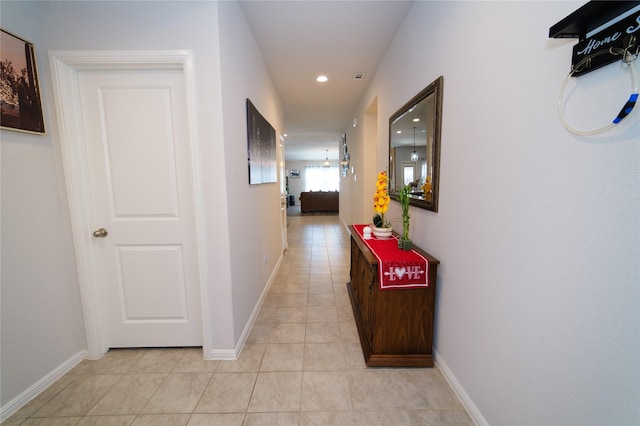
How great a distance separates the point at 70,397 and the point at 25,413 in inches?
7.3

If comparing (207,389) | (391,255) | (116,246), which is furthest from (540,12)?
(116,246)

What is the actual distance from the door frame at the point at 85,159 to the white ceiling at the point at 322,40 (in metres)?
0.90

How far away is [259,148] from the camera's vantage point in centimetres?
256

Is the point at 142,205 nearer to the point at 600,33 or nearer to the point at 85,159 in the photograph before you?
the point at 85,159

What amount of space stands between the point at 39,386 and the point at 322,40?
345 cm

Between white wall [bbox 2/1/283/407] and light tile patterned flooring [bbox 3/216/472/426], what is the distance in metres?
0.20

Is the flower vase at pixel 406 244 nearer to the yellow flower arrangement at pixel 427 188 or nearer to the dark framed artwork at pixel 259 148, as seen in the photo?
the yellow flower arrangement at pixel 427 188

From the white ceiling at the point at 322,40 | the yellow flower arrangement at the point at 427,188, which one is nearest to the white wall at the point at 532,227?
the yellow flower arrangement at the point at 427,188

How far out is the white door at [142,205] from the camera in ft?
5.57

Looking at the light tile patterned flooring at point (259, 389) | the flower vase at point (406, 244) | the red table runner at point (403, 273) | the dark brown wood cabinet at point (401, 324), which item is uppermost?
the flower vase at point (406, 244)

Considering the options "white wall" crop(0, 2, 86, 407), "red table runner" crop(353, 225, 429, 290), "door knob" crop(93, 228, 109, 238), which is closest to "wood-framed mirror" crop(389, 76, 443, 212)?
"red table runner" crop(353, 225, 429, 290)

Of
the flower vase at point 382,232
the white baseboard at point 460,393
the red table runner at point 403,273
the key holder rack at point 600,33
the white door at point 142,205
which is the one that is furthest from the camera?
the flower vase at point 382,232

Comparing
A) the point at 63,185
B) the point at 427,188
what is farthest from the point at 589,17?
the point at 63,185

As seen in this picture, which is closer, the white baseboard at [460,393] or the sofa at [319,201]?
the white baseboard at [460,393]
